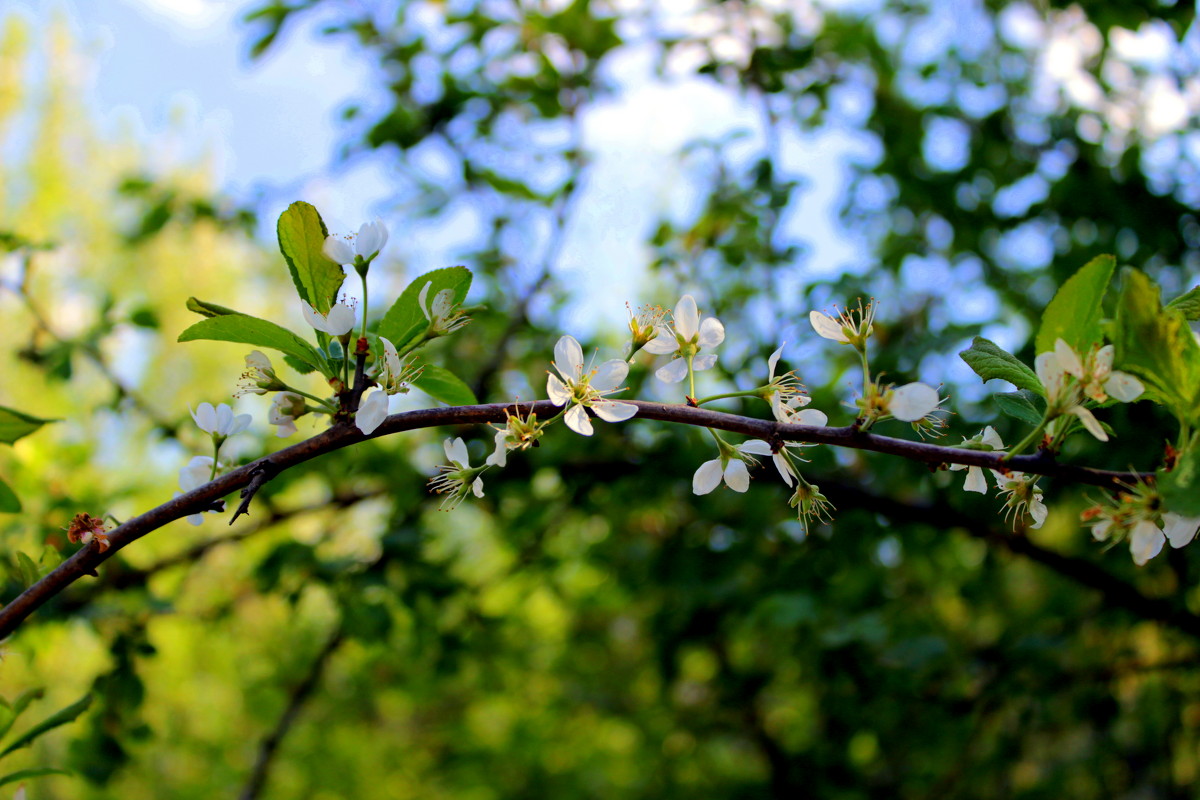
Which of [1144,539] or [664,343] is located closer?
[1144,539]

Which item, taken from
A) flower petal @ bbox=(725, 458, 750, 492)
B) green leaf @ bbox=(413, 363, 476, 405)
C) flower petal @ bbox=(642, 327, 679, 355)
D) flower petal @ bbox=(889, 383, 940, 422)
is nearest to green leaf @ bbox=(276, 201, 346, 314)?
green leaf @ bbox=(413, 363, 476, 405)

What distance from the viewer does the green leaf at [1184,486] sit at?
64cm

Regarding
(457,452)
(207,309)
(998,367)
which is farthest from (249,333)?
(998,367)

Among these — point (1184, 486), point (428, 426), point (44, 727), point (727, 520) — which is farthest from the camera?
point (727, 520)

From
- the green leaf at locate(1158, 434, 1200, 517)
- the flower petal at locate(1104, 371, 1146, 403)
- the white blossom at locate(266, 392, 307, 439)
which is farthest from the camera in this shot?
the white blossom at locate(266, 392, 307, 439)

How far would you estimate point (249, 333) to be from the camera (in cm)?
81

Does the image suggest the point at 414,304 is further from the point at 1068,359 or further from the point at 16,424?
the point at 1068,359

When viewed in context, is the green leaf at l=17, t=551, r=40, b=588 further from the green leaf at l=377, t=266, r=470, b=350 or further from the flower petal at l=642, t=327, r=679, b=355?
the flower petal at l=642, t=327, r=679, b=355

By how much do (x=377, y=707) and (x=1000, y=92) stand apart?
4.05 m

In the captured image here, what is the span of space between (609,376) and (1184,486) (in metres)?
0.51

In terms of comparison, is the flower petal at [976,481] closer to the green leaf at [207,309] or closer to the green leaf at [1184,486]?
the green leaf at [1184,486]

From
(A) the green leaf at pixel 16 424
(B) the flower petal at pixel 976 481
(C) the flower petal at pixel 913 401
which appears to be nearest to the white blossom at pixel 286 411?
(A) the green leaf at pixel 16 424

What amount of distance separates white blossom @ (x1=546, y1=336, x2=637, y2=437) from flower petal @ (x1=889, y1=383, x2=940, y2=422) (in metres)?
0.25

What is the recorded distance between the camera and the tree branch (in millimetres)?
763
